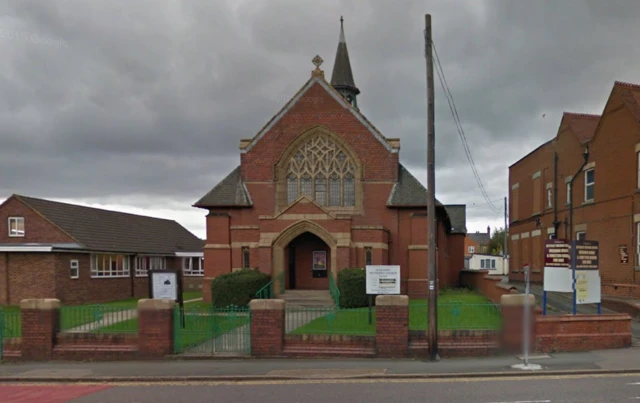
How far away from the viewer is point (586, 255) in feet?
47.2

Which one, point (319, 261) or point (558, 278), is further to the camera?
point (319, 261)

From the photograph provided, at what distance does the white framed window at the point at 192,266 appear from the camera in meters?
43.6

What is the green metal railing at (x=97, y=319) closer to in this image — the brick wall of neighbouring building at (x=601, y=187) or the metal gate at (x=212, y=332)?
the metal gate at (x=212, y=332)

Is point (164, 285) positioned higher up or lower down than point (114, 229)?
lower down

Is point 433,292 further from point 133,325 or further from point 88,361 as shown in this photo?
point 88,361

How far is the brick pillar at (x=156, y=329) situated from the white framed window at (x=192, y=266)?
30.7 m

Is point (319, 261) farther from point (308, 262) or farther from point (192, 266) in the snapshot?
point (192, 266)

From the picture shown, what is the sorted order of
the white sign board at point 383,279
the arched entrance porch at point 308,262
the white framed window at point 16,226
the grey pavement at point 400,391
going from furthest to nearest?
the white framed window at point 16,226, the arched entrance porch at point 308,262, the white sign board at point 383,279, the grey pavement at point 400,391

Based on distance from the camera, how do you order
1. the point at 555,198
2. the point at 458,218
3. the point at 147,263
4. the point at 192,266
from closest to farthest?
the point at 555,198, the point at 147,263, the point at 458,218, the point at 192,266

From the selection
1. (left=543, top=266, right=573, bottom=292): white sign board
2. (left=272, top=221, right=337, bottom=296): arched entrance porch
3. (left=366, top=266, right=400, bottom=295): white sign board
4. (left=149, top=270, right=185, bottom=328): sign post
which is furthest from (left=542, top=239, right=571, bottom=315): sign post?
(left=272, top=221, right=337, bottom=296): arched entrance porch

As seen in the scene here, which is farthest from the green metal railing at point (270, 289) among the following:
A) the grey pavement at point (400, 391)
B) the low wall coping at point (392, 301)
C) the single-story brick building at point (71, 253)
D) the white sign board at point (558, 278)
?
the single-story brick building at point (71, 253)

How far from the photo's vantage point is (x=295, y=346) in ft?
43.0

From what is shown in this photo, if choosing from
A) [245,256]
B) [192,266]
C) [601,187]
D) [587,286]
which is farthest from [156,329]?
[192,266]

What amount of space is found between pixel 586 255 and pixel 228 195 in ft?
56.8
